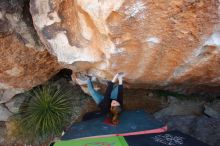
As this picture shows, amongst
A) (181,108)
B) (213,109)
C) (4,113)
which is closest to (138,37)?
(181,108)

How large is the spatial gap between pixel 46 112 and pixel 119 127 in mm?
1888

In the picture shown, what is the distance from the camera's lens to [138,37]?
5.06 m

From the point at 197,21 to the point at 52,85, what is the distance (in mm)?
3866

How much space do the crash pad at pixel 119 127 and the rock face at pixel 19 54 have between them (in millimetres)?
1404

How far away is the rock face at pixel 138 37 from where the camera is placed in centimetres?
462

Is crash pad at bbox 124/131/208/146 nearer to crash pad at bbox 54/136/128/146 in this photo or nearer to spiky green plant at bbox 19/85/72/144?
crash pad at bbox 54/136/128/146

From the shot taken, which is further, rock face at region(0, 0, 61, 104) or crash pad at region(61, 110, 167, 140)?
rock face at region(0, 0, 61, 104)

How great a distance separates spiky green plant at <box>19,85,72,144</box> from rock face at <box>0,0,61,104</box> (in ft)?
1.02

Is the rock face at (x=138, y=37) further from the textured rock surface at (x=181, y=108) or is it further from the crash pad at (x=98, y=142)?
the crash pad at (x=98, y=142)

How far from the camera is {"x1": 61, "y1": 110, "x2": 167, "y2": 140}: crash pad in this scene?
5887 mm

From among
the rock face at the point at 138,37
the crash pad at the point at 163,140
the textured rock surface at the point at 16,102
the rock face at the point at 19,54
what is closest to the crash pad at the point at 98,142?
the crash pad at the point at 163,140

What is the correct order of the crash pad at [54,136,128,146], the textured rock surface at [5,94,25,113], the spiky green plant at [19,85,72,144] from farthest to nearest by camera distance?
the textured rock surface at [5,94,25,113] → the spiky green plant at [19,85,72,144] → the crash pad at [54,136,128,146]

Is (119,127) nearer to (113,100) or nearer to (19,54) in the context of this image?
(113,100)

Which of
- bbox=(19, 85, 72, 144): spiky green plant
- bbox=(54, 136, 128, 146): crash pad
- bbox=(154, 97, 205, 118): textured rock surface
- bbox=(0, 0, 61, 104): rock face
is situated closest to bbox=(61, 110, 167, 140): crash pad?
bbox=(54, 136, 128, 146): crash pad
